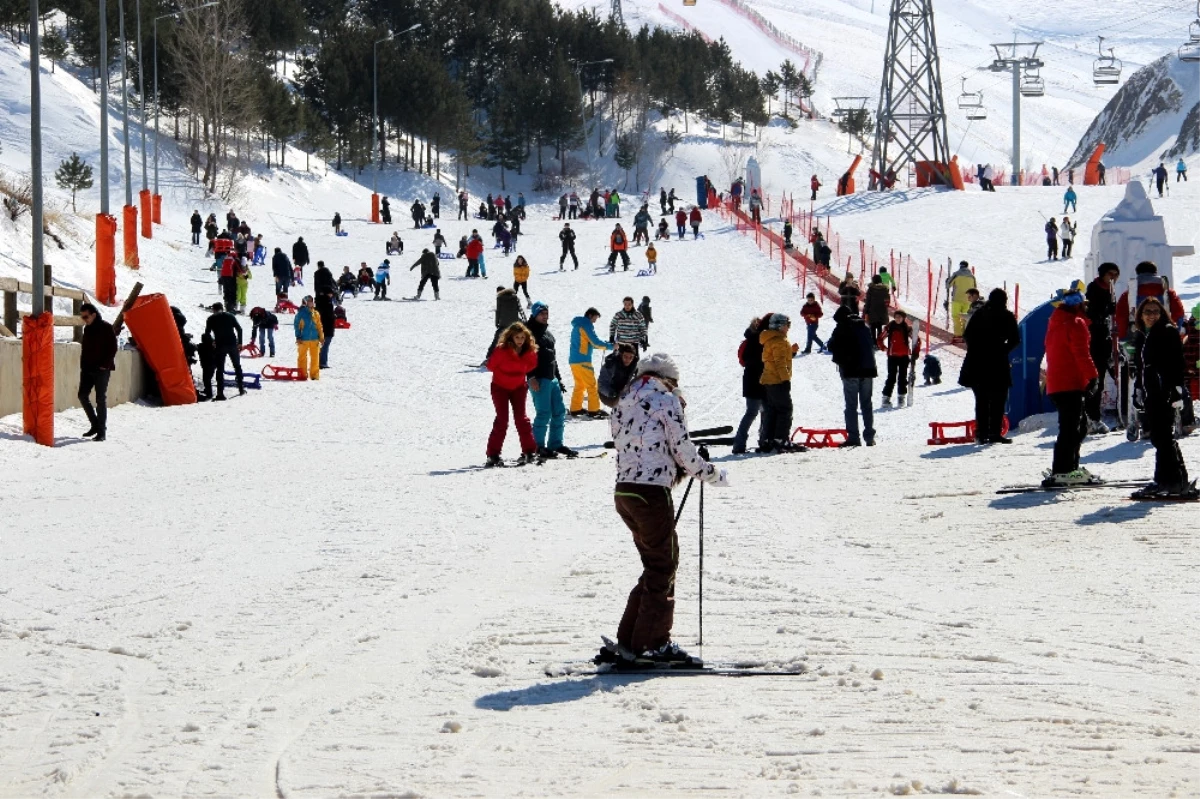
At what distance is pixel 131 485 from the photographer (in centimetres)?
1433

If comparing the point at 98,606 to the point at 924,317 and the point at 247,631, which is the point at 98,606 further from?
the point at 924,317

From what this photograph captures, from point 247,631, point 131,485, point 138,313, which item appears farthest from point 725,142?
point 247,631

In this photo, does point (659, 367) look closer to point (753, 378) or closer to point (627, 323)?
point (753, 378)

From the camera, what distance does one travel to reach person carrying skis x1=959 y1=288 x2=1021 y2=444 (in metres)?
15.7

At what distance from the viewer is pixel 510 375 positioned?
15.1 metres

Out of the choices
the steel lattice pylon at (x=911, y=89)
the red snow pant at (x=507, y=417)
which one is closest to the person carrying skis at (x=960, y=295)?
the red snow pant at (x=507, y=417)

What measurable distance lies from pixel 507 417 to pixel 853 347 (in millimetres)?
3791

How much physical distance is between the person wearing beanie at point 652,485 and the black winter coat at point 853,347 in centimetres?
970

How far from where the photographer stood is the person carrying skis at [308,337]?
23.9 m

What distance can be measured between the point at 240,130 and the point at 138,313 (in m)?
45.8

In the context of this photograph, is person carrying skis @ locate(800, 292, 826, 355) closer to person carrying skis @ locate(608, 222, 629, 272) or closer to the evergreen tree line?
person carrying skis @ locate(608, 222, 629, 272)

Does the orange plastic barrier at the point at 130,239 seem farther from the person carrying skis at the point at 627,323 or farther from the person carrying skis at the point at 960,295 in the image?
the person carrying skis at the point at 960,295

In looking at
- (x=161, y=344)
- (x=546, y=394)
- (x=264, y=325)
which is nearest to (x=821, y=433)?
(x=546, y=394)

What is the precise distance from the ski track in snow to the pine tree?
32.1m
